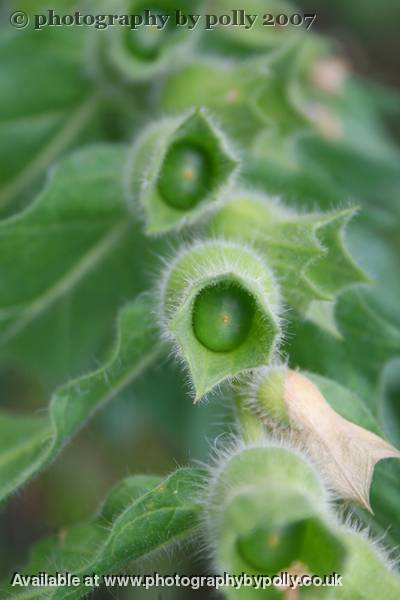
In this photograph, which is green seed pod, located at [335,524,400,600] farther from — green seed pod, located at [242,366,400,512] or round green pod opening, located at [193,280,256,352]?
round green pod opening, located at [193,280,256,352]

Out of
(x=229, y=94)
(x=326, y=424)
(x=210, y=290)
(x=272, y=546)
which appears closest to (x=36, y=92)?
(x=229, y=94)

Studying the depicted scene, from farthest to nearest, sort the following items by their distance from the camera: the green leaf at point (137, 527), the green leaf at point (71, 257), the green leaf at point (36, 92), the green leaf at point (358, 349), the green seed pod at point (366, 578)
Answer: the green leaf at point (36, 92) < the green leaf at point (71, 257) < the green leaf at point (358, 349) < the green leaf at point (137, 527) < the green seed pod at point (366, 578)

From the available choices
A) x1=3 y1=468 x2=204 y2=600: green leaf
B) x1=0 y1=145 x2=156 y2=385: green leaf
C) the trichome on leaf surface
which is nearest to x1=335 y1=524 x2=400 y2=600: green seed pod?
the trichome on leaf surface

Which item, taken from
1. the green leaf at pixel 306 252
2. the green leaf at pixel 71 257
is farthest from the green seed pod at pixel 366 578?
the green leaf at pixel 71 257

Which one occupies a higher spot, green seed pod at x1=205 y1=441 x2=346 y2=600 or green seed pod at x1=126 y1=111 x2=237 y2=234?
green seed pod at x1=126 y1=111 x2=237 y2=234

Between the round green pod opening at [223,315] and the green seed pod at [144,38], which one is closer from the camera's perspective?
the round green pod opening at [223,315]

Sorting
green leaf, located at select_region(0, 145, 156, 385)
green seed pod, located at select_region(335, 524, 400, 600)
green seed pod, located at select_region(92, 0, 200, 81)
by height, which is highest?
green seed pod, located at select_region(92, 0, 200, 81)

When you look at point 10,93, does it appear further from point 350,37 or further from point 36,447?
point 350,37

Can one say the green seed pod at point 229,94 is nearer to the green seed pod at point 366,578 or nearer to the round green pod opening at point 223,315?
the round green pod opening at point 223,315
